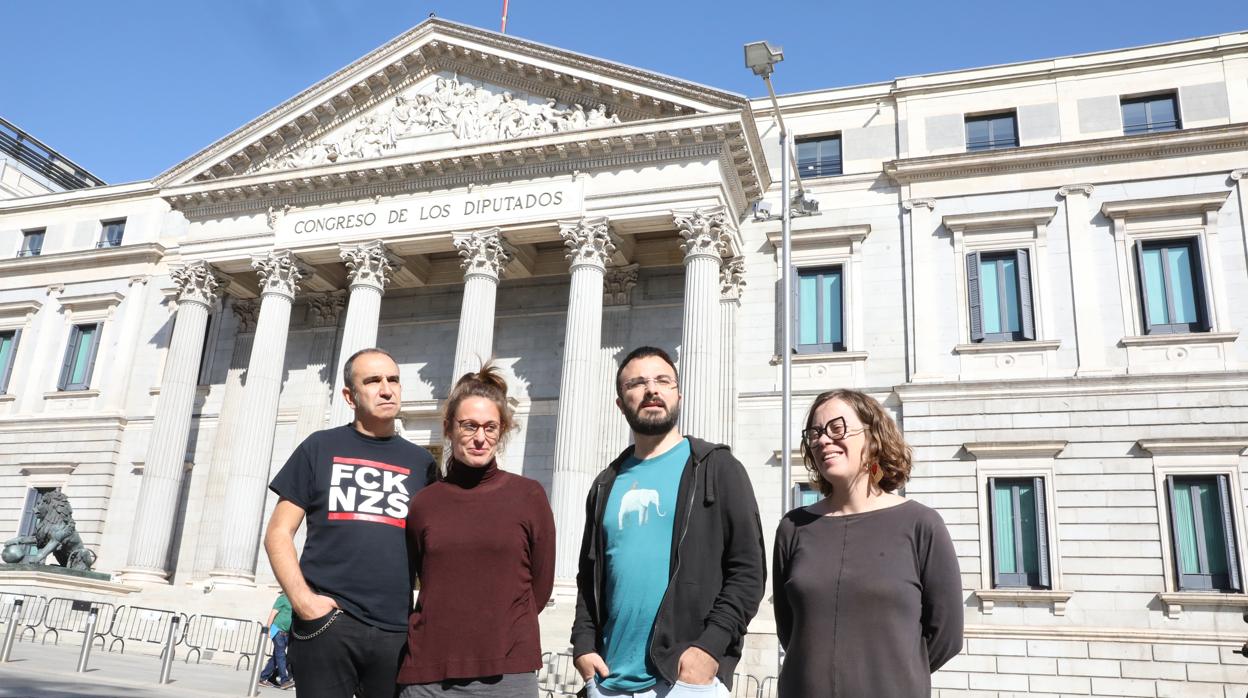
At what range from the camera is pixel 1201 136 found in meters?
22.4

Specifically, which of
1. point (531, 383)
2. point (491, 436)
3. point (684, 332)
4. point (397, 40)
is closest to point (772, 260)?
point (684, 332)

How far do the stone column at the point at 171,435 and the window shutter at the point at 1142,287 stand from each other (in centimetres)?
2535

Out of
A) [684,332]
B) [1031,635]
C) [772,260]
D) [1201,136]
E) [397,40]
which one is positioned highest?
[397,40]

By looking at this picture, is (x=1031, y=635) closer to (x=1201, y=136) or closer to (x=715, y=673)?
(x=1201, y=136)

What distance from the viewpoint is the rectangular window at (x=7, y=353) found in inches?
1315

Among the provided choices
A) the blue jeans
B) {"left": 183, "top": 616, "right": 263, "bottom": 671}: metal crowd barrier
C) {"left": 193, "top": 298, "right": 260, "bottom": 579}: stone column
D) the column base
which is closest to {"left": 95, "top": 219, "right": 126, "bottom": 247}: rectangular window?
{"left": 193, "top": 298, "right": 260, "bottom": 579}: stone column

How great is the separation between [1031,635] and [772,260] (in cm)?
→ 1123

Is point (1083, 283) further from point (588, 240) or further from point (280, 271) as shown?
point (280, 271)

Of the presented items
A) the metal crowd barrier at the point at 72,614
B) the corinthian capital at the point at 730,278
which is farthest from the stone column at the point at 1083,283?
the metal crowd barrier at the point at 72,614

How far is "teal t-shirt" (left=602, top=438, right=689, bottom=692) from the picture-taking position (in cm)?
432

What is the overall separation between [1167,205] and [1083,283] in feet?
8.64

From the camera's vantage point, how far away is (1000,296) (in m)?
23.2

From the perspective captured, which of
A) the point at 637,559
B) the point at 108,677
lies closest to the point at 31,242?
the point at 108,677

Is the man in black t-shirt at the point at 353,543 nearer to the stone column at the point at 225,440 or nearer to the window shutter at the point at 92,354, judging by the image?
the stone column at the point at 225,440
